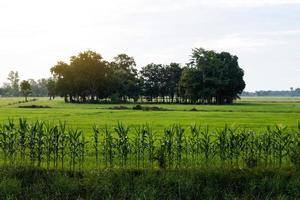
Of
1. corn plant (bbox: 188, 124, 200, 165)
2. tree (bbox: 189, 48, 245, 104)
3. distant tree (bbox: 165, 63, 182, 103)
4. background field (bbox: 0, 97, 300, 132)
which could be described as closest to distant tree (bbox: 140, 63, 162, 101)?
distant tree (bbox: 165, 63, 182, 103)

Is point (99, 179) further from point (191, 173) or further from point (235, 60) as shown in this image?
point (235, 60)

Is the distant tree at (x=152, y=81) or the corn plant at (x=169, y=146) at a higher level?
the distant tree at (x=152, y=81)

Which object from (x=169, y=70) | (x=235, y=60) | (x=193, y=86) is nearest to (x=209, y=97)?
(x=193, y=86)

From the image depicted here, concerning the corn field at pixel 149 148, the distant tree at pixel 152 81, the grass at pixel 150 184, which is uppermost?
the distant tree at pixel 152 81

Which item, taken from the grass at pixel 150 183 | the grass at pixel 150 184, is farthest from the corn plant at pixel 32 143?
the grass at pixel 150 184

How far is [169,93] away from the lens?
131500 millimetres

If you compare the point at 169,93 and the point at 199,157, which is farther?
the point at 169,93

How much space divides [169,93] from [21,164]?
384 feet

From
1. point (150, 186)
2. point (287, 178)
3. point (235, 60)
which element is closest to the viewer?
point (150, 186)

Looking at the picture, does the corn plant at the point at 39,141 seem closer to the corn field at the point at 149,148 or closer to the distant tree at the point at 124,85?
the corn field at the point at 149,148

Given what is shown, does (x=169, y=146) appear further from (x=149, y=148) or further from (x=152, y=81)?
(x=152, y=81)

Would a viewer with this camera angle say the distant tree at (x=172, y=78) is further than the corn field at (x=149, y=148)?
Yes

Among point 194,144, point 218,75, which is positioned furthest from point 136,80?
point 194,144

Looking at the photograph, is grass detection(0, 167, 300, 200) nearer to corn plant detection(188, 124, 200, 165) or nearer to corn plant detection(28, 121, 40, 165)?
corn plant detection(28, 121, 40, 165)
